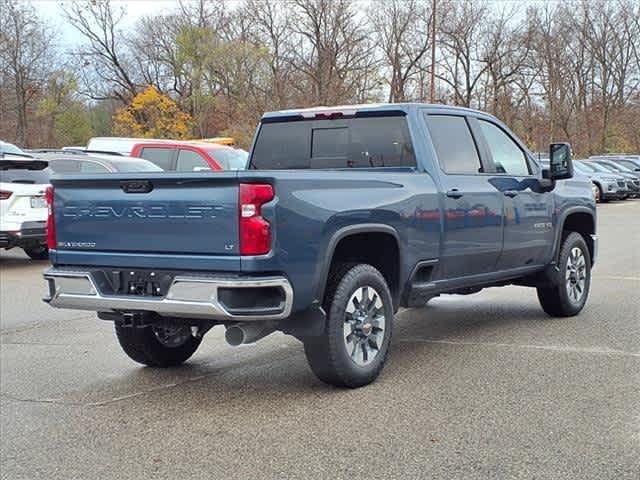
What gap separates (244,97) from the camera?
4938 cm

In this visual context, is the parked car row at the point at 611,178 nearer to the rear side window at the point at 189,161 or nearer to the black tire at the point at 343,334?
the rear side window at the point at 189,161

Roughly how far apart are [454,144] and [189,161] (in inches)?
373

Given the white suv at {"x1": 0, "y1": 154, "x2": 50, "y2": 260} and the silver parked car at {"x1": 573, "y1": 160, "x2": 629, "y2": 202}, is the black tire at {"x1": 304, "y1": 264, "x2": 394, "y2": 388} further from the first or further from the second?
the silver parked car at {"x1": 573, "y1": 160, "x2": 629, "y2": 202}

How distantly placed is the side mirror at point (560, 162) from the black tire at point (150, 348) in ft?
11.6

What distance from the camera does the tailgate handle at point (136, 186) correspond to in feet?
17.1

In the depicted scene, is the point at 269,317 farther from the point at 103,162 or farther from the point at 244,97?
the point at 244,97

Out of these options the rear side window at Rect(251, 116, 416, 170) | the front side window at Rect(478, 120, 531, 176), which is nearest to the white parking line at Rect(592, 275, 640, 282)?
the front side window at Rect(478, 120, 531, 176)

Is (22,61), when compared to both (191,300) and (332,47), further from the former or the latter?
(191,300)

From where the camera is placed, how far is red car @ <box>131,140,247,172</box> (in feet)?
50.4

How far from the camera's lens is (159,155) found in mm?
16000

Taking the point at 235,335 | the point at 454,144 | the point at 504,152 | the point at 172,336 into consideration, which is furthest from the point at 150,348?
the point at 504,152

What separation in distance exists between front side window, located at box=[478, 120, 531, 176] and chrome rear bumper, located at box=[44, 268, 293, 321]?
3.07 metres

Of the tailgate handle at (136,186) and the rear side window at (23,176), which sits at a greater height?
the tailgate handle at (136,186)

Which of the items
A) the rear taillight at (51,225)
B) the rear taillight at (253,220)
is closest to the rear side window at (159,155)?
the rear taillight at (51,225)
